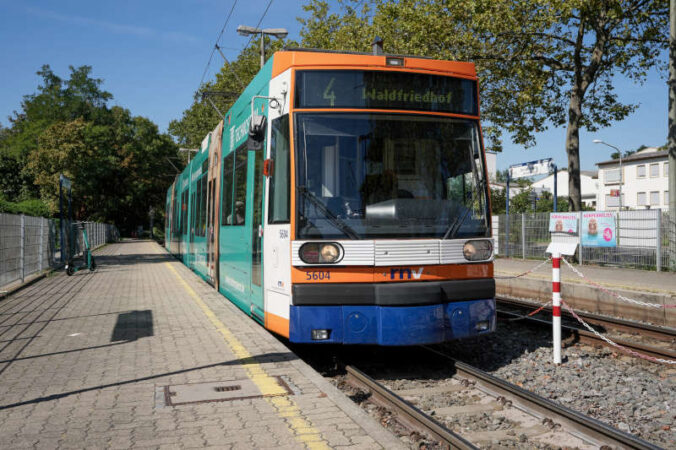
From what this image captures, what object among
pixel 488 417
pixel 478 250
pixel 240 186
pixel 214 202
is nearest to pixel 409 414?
pixel 488 417

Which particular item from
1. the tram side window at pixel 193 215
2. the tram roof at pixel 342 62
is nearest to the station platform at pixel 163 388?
the tram roof at pixel 342 62

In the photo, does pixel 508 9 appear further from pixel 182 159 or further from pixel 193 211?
pixel 182 159

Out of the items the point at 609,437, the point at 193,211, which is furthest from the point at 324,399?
the point at 193,211

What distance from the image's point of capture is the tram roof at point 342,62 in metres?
6.55

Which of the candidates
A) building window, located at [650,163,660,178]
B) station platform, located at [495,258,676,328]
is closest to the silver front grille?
station platform, located at [495,258,676,328]

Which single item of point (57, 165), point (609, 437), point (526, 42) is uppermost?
point (526, 42)

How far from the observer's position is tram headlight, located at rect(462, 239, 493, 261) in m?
6.48

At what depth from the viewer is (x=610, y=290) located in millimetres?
11727

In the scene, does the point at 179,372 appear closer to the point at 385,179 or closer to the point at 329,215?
the point at 329,215

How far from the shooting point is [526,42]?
20922 mm

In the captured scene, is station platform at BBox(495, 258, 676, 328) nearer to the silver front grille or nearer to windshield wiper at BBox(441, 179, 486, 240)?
windshield wiper at BBox(441, 179, 486, 240)

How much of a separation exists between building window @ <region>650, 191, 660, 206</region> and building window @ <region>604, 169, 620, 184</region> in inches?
294

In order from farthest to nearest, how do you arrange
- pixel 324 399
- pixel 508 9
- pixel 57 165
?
pixel 57 165 → pixel 508 9 → pixel 324 399

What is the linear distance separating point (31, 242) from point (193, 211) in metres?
4.25
